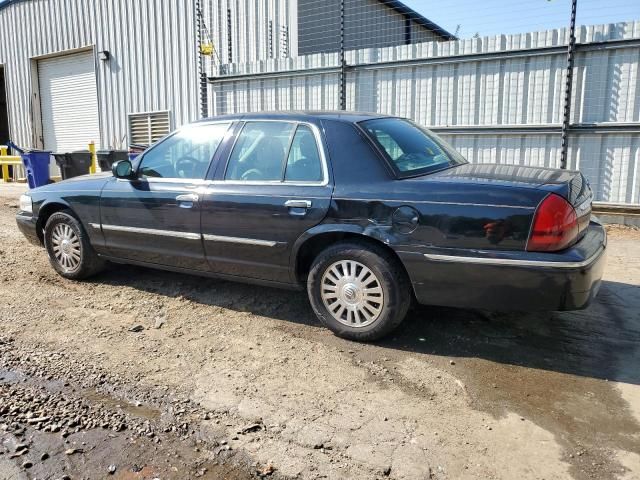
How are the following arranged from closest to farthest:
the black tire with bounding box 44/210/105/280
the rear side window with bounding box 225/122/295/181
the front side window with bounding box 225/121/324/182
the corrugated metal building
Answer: the front side window with bounding box 225/121/324/182, the rear side window with bounding box 225/122/295/181, the black tire with bounding box 44/210/105/280, the corrugated metal building

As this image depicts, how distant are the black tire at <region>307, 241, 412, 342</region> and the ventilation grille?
11.2m

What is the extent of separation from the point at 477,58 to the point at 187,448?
26.1ft

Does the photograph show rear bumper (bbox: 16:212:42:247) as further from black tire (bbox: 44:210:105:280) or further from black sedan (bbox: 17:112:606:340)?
black sedan (bbox: 17:112:606:340)

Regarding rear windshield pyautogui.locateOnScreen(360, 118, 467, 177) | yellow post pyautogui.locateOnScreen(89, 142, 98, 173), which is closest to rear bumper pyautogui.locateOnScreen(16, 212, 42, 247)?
rear windshield pyautogui.locateOnScreen(360, 118, 467, 177)

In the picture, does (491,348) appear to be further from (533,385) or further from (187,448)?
(187,448)

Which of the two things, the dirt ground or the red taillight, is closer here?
the dirt ground

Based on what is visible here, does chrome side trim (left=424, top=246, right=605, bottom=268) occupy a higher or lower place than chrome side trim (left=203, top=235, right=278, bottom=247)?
higher

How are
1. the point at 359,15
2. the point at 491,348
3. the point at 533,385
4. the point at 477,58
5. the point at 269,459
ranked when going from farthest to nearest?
1. the point at 359,15
2. the point at 477,58
3. the point at 491,348
4. the point at 533,385
5. the point at 269,459

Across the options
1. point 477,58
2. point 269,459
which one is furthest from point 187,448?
point 477,58

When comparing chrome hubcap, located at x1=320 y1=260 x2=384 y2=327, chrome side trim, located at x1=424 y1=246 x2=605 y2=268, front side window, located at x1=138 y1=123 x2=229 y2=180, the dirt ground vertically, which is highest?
front side window, located at x1=138 y1=123 x2=229 y2=180

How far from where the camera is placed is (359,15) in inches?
557

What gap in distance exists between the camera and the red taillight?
3.41 m

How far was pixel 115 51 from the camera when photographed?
616 inches

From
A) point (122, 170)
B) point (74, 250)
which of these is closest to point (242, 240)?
point (122, 170)
